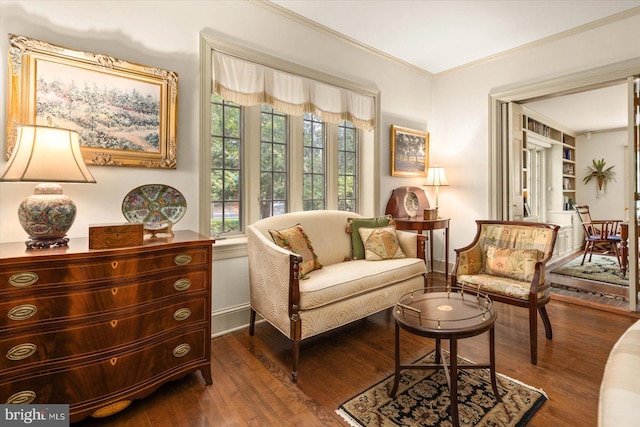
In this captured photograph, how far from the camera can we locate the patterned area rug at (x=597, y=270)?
14.1 ft

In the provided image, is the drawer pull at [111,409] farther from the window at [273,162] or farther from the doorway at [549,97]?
the doorway at [549,97]

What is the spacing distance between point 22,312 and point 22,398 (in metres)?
0.38

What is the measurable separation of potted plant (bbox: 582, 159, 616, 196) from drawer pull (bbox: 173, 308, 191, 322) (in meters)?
8.56

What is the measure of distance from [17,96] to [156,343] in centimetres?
161

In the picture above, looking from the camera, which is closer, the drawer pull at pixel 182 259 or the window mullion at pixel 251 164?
the drawer pull at pixel 182 259

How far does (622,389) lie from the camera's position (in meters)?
0.82

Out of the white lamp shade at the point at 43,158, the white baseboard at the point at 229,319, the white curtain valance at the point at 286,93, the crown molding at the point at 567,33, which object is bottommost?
the white baseboard at the point at 229,319

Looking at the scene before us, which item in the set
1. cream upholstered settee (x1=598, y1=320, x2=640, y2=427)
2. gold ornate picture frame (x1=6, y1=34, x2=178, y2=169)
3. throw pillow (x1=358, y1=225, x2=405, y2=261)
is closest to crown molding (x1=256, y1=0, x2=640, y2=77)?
gold ornate picture frame (x1=6, y1=34, x2=178, y2=169)

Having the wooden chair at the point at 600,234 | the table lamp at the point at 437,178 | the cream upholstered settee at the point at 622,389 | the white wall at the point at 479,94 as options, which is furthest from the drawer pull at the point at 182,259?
the wooden chair at the point at 600,234

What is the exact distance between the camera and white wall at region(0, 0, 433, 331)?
1912mm

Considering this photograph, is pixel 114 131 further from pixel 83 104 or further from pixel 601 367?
pixel 601 367

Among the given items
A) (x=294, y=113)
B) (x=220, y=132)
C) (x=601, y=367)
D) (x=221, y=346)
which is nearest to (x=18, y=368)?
(x=221, y=346)

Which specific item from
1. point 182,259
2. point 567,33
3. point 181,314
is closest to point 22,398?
point 181,314

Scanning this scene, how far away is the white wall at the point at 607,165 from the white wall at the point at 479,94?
15.9 feet
